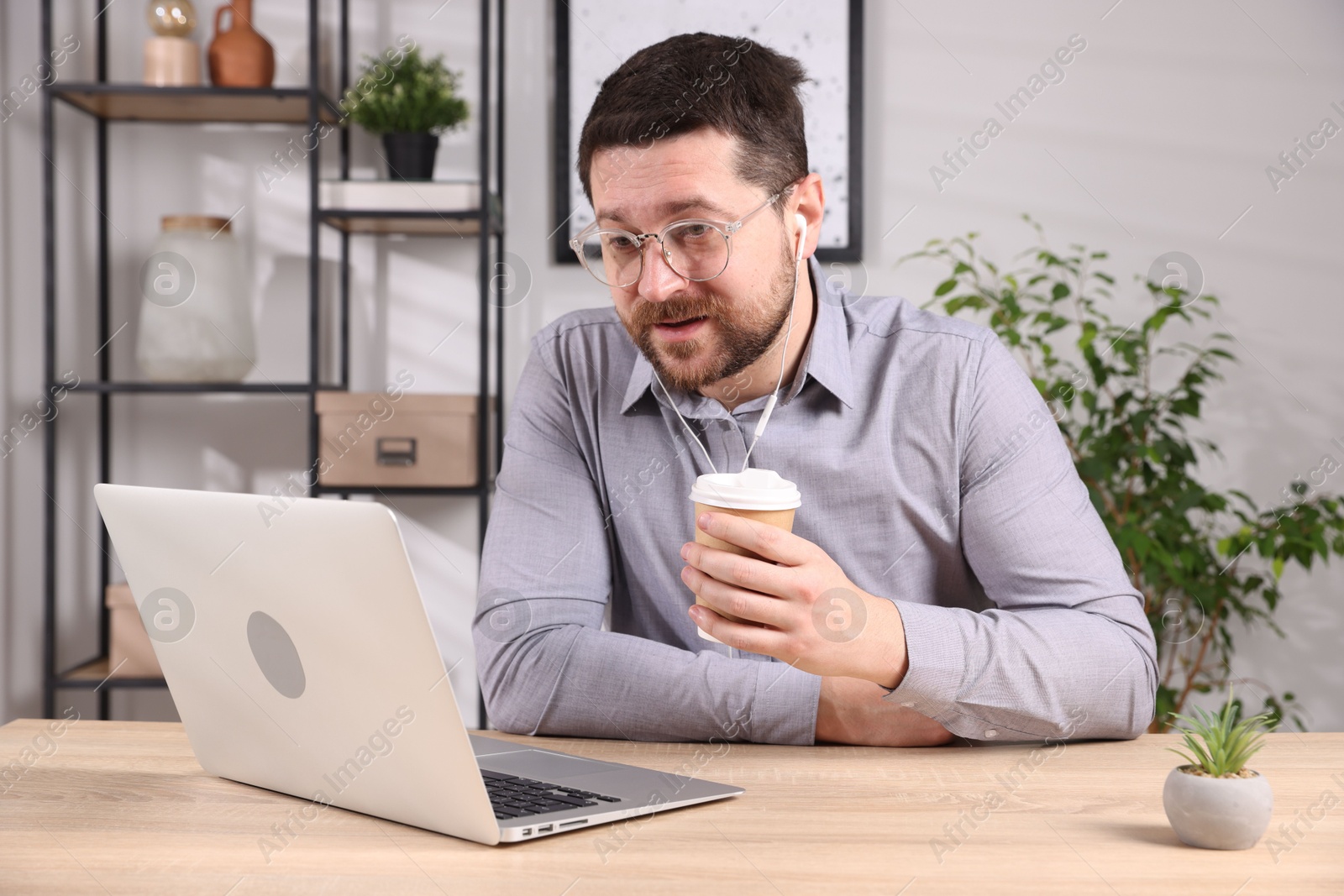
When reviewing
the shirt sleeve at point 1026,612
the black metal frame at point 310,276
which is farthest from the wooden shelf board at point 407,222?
the shirt sleeve at point 1026,612

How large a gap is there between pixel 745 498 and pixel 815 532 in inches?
21.0

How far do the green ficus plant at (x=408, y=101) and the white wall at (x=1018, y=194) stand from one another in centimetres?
18

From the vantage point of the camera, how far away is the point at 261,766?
37.0 inches

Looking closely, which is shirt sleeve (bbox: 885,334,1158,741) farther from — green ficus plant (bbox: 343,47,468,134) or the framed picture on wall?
green ficus plant (bbox: 343,47,468,134)

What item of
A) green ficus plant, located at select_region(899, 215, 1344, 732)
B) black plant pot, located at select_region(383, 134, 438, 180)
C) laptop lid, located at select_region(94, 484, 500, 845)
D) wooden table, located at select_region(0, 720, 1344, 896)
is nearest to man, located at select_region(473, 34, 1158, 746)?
wooden table, located at select_region(0, 720, 1344, 896)

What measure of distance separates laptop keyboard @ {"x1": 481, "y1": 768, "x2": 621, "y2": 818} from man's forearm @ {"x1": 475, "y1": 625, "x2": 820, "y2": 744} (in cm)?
24

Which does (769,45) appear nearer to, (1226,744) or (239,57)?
(239,57)

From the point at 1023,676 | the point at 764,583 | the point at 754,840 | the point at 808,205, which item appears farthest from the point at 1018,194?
the point at 754,840

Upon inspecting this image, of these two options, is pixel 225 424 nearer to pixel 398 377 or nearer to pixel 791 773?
pixel 398 377

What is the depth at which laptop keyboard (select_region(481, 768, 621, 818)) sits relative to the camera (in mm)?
853

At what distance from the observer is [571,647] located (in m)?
1.25

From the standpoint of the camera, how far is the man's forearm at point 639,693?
114 centimetres

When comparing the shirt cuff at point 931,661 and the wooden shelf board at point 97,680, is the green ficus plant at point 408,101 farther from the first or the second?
the shirt cuff at point 931,661

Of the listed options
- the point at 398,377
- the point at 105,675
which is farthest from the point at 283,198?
the point at 105,675
